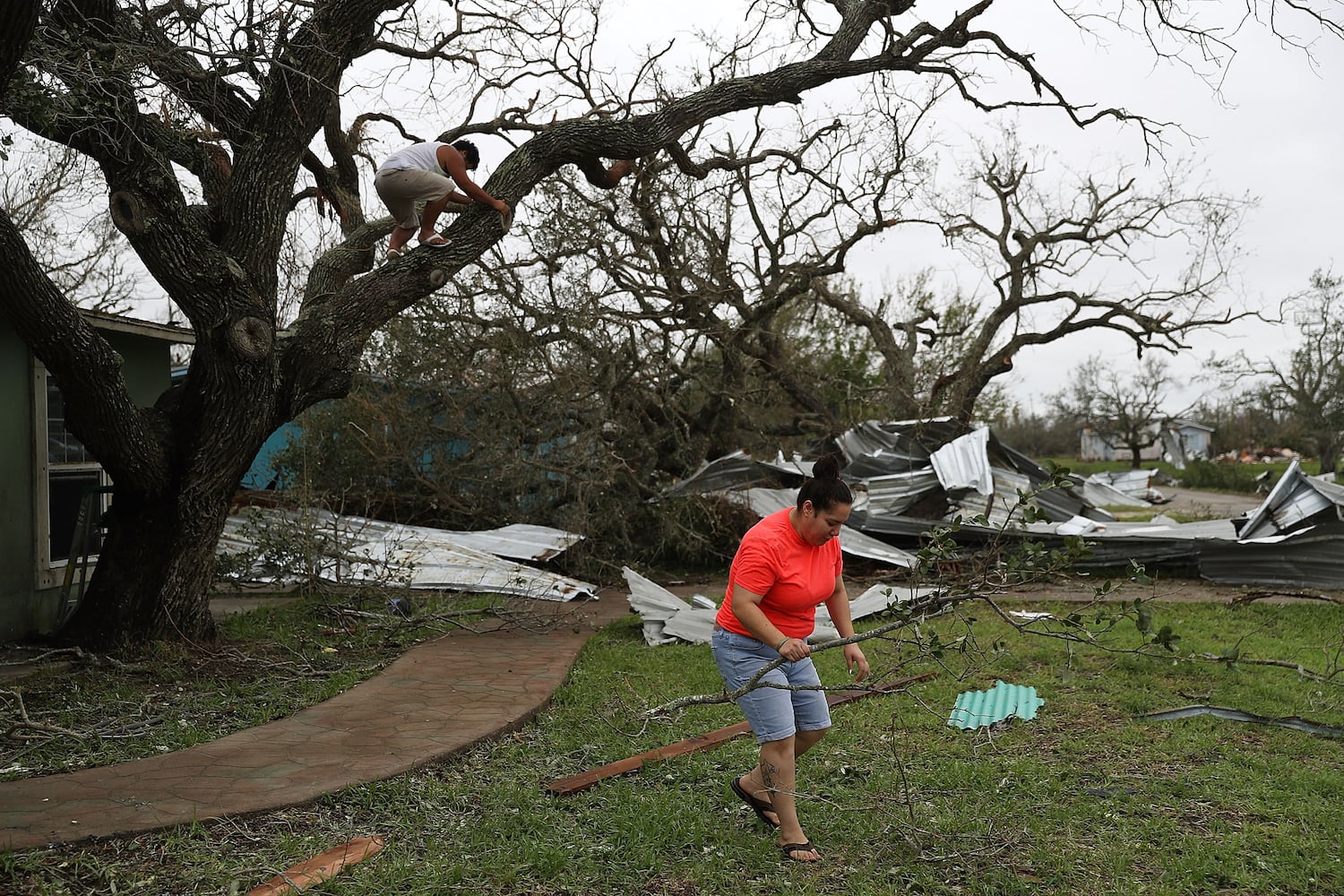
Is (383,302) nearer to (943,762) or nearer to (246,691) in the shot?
(246,691)

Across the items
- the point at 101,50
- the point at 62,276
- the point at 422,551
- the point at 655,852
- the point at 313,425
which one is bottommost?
the point at 655,852

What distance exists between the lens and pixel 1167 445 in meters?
56.9

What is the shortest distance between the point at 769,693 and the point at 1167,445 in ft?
195

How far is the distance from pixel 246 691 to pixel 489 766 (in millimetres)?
2116

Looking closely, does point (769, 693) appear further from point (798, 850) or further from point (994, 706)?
point (994, 706)

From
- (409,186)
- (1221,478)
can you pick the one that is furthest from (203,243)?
(1221,478)

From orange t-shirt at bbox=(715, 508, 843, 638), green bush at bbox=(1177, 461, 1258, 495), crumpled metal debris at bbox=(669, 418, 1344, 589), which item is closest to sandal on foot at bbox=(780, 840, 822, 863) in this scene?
orange t-shirt at bbox=(715, 508, 843, 638)

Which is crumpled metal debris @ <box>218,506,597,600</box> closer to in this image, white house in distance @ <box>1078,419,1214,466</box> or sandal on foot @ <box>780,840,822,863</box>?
sandal on foot @ <box>780,840,822,863</box>

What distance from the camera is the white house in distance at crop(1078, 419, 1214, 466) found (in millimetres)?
53969

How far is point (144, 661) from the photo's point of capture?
22.2ft

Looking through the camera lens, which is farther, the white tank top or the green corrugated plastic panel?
the white tank top

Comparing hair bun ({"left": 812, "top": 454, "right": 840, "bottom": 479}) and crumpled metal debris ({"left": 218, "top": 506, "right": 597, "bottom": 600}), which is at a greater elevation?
hair bun ({"left": 812, "top": 454, "right": 840, "bottom": 479})

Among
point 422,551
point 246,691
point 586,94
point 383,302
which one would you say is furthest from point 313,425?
point 246,691

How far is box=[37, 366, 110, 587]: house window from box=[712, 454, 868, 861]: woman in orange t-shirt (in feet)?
19.9
